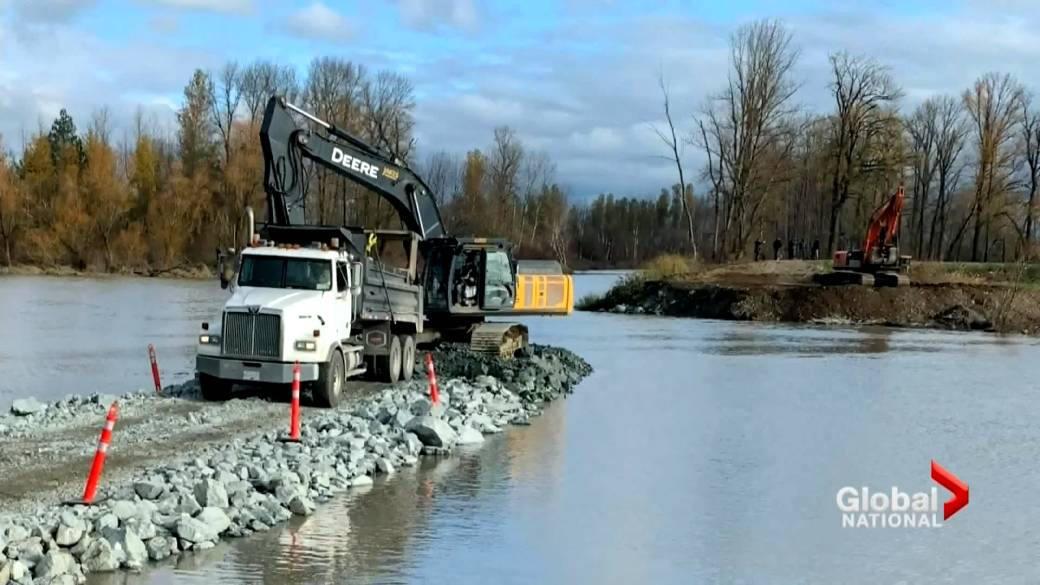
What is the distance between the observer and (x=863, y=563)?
32.9 feet

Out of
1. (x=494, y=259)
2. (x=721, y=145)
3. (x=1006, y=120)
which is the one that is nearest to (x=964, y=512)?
(x=494, y=259)

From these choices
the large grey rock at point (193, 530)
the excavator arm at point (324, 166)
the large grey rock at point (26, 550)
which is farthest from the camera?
the excavator arm at point (324, 166)

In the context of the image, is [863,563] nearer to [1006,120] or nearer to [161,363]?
[161,363]

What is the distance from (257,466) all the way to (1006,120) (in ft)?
272

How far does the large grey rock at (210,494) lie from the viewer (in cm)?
1037

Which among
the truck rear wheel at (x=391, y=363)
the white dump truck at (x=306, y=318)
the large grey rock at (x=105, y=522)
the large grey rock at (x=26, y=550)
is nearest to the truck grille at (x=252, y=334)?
the white dump truck at (x=306, y=318)

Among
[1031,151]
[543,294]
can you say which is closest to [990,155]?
[1031,151]

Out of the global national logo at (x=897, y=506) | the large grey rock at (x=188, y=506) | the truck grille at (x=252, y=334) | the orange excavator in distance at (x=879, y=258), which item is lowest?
the global national logo at (x=897, y=506)

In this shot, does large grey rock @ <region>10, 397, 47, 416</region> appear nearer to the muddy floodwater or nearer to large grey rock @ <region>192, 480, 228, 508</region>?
the muddy floodwater

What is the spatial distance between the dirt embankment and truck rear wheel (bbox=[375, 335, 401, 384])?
32201 millimetres

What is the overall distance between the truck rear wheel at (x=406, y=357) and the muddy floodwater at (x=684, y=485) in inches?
137

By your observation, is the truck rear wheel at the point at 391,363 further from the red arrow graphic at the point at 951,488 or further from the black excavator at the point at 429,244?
the red arrow graphic at the point at 951,488

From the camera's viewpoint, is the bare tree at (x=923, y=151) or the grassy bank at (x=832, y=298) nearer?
the grassy bank at (x=832, y=298)

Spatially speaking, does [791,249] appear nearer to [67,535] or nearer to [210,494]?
[210,494]
